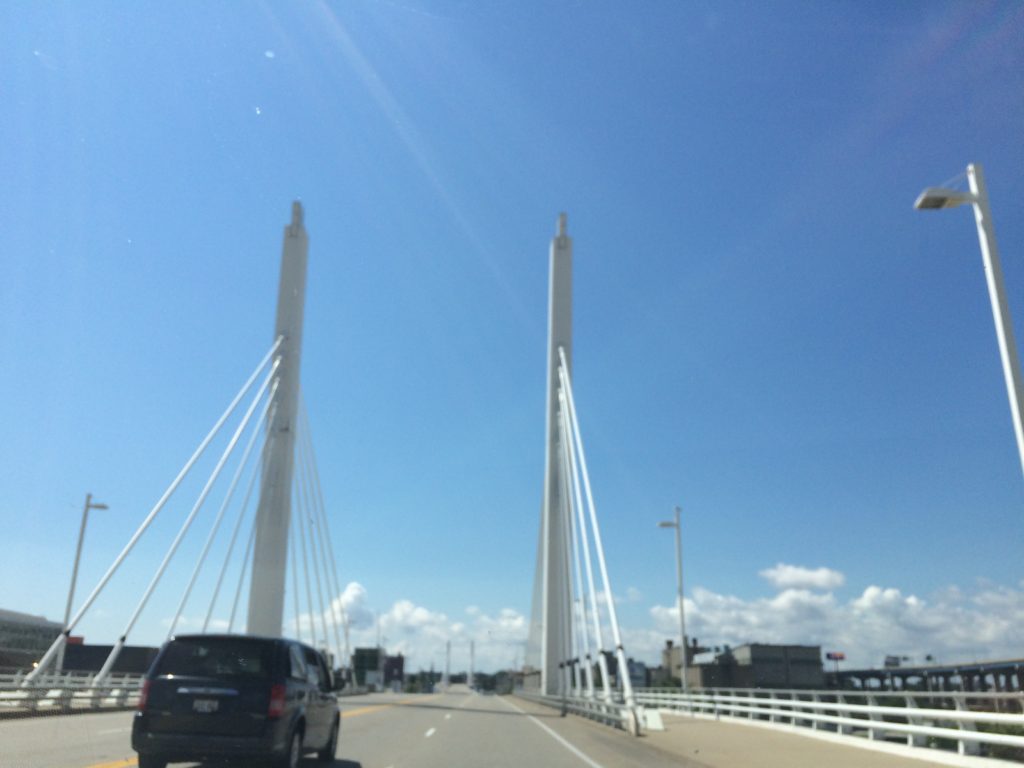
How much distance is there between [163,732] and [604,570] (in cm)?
2047

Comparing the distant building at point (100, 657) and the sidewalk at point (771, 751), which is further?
the distant building at point (100, 657)

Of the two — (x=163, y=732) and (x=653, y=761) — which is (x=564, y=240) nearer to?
(x=653, y=761)

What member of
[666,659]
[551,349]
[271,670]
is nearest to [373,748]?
[271,670]

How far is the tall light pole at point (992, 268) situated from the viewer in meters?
11.6

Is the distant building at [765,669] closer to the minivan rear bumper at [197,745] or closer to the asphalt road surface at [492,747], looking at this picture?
the asphalt road surface at [492,747]

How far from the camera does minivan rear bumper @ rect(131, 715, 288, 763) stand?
33.2 ft

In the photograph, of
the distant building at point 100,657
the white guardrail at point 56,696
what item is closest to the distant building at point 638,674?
the distant building at point 100,657

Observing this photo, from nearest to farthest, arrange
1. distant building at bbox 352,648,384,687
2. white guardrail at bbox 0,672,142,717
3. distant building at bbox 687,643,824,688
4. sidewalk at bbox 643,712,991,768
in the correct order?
sidewalk at bbox 643,712,991,768 < white guardrail at bbox 0,672,142,717 < distant building at bbox 687,643,824,688 < distant building at bbox 352,648,384,687

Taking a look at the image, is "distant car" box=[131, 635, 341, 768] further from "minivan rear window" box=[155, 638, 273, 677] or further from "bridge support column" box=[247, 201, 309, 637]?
"bridge support column" box=[247, 201, 309, 637]

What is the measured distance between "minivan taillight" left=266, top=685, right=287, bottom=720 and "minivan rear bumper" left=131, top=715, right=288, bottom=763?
0.53 ft

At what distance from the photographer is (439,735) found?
20516 mm

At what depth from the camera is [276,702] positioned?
→ 34.2ft

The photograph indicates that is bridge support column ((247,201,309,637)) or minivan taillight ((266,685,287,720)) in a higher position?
bridge support column ((247,201,309,637))

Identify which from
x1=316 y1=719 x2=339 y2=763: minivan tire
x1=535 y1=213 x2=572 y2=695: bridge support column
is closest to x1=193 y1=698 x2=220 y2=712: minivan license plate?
x1=316 y1=719 x2=339 y2=763: minivan tire
